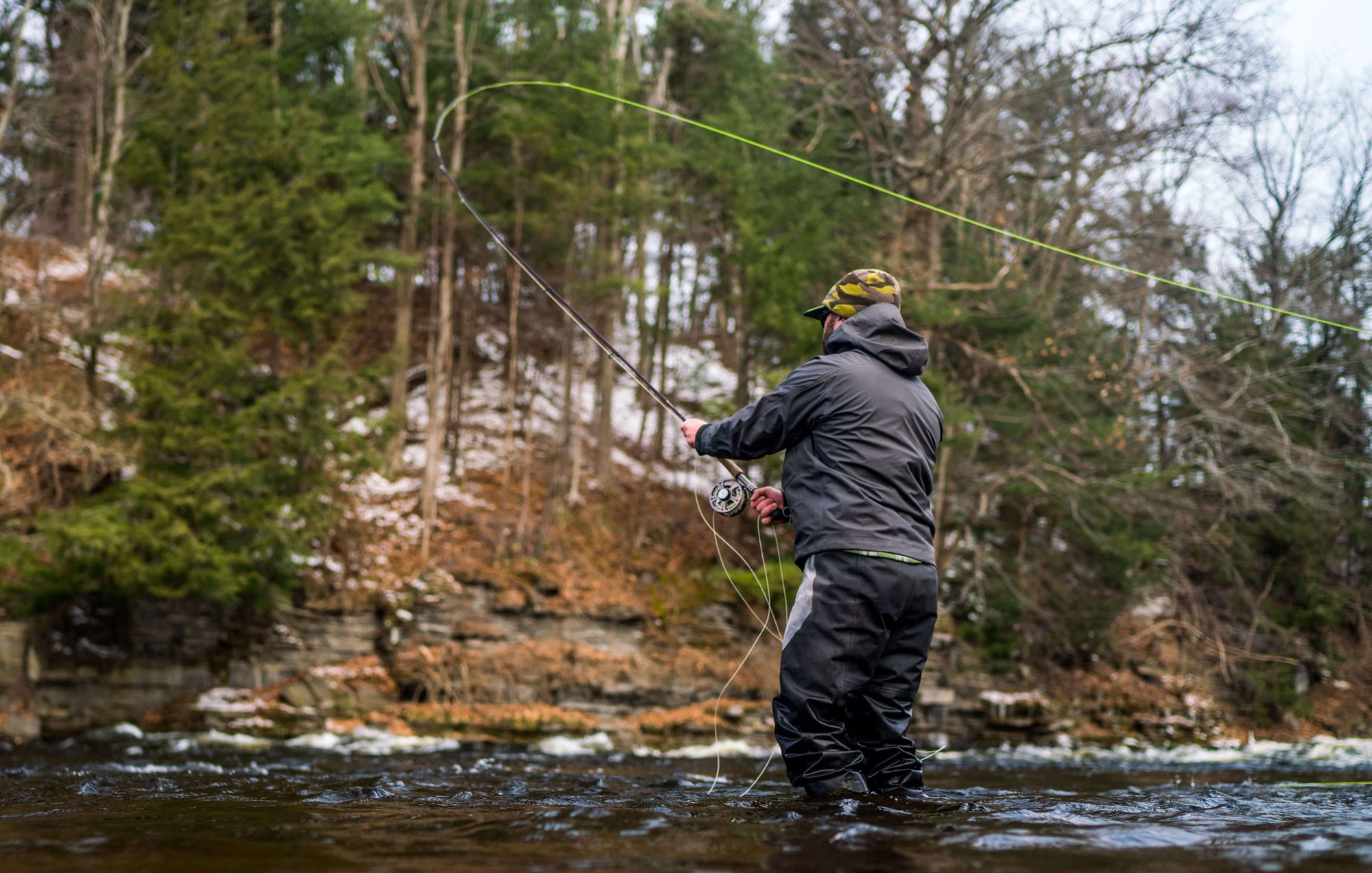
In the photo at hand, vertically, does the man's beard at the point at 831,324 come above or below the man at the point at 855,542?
above

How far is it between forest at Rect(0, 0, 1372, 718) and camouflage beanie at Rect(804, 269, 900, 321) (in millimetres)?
9743

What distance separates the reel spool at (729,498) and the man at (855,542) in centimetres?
43

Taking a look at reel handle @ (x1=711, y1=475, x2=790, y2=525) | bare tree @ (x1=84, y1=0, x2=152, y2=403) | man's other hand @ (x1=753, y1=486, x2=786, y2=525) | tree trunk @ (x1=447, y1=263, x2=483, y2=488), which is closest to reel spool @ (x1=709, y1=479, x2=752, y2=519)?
reel handle @ (x1=711, y1=475, x2=790, y2=525)

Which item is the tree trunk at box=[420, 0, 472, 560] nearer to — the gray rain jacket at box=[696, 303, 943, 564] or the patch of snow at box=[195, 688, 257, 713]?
the patch of snow at box=[195, 688, 257, 713]

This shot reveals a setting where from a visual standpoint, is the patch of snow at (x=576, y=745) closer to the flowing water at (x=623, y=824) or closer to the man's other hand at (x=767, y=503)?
the flowing water at (x=623, y=824)

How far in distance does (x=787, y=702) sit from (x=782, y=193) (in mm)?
15490

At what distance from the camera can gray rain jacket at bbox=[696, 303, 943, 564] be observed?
3975 mm

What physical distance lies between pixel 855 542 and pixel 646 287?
15.1 m

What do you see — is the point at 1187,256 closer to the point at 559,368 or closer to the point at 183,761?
the point at 559,368

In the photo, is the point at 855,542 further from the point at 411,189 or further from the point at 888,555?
the point at 411,189

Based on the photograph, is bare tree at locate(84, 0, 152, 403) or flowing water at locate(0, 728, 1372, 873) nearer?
flowing water at locate(0, 728, 1372, 873)

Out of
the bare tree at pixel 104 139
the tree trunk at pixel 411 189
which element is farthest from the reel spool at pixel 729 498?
the tree trunk at pixel 411 189

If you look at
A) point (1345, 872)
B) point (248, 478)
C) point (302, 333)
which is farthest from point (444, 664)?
point (1345, 872)

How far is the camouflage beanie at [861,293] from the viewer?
4.40 meters
